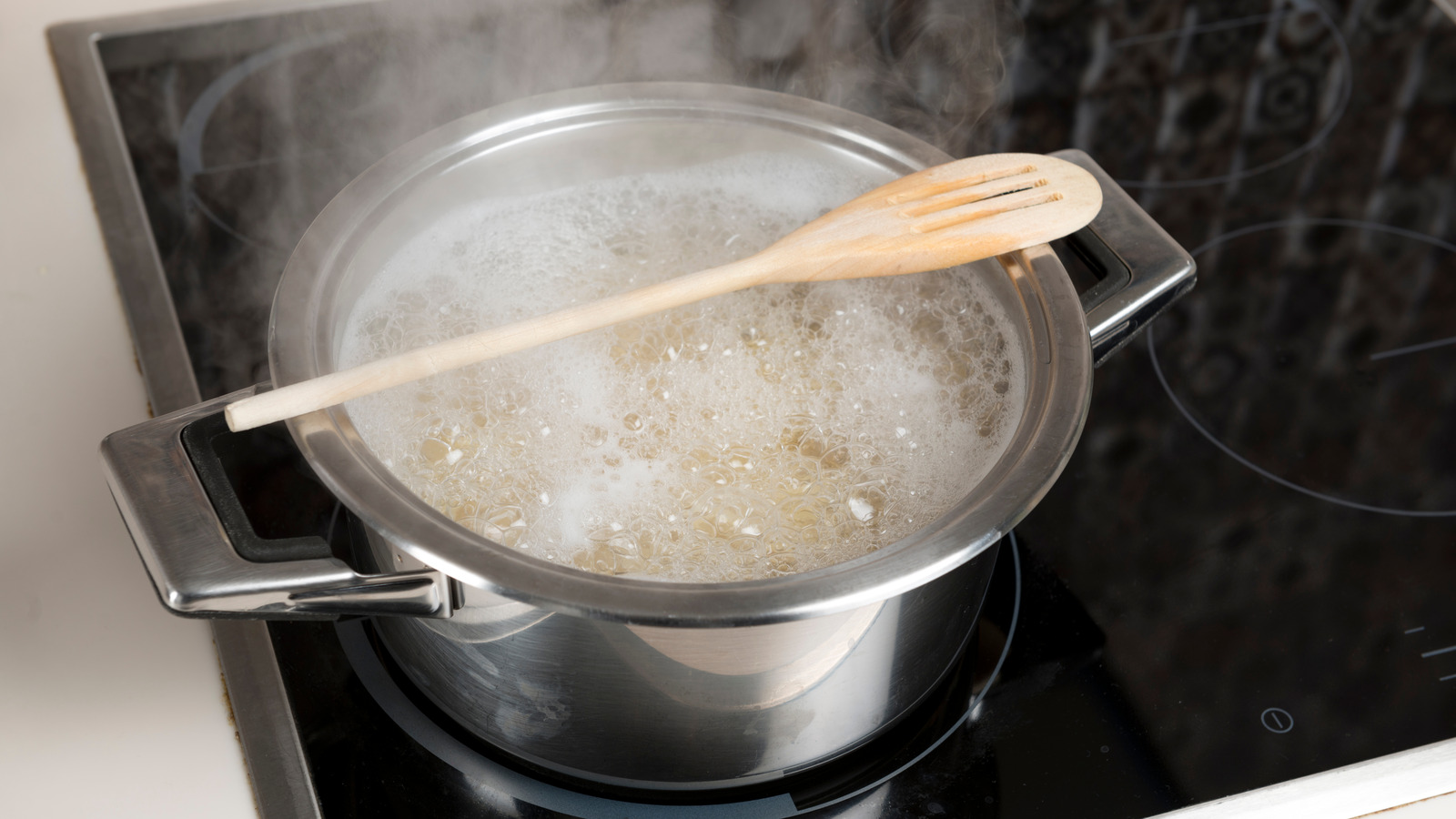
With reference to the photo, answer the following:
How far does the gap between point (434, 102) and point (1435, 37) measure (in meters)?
1.08

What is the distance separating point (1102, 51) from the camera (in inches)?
44.9

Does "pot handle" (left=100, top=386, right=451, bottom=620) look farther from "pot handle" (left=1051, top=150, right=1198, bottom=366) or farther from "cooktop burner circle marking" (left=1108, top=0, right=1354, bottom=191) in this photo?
"cooktop burner circle marking" (left=1108, top=0, right=1354, bottom=191)

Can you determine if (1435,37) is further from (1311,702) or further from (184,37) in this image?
(184,37)

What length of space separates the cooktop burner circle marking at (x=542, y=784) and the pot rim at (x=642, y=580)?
0.21m

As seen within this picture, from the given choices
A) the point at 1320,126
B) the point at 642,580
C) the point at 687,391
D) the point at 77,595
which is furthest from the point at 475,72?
the point at 1320,126

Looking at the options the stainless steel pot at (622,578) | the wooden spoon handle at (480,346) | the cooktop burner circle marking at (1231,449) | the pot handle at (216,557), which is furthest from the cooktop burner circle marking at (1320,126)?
the pot handle at (216,557)

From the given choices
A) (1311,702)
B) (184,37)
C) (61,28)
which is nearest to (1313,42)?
(1311,702)

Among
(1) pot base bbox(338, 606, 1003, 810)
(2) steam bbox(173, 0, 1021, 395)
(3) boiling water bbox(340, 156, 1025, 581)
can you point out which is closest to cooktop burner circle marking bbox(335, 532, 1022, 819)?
(1) pot base bbox(338, 606, 1003, 810)

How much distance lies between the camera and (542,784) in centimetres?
67

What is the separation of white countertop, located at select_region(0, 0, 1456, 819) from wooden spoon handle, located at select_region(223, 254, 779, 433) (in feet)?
0.65

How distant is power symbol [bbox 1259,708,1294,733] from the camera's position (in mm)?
698

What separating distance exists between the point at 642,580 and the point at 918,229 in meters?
0.34

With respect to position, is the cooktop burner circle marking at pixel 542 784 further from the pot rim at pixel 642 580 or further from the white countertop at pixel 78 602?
the pot rim at pixel 642 580

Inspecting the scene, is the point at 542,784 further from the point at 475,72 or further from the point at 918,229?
the point at 475,72
